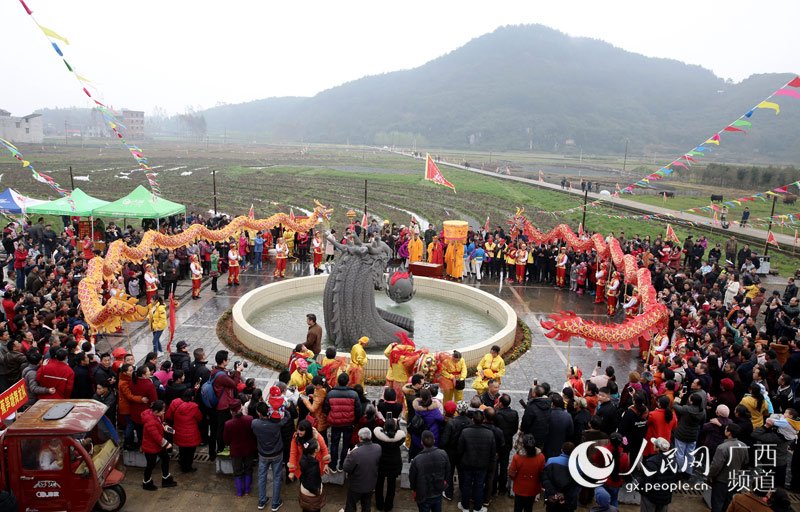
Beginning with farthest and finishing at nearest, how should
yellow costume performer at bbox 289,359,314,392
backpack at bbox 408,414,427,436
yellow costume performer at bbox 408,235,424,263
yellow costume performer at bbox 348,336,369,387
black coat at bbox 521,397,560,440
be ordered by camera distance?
yellow costume performer at bbox 408,235,424,263 → yellow costume performer at bbox 348,336,369,387 → yellow costume performer at bbox 289,359,314,392 → black coat at bbox 521,397,560,440 → backpack at bbox 408,414,427,436

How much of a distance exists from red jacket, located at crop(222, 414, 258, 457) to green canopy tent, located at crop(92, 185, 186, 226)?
50.3 ft

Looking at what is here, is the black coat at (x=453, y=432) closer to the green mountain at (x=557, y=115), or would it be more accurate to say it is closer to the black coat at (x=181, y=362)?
the black coat at (x=181, y=362)

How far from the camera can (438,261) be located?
19297 millimetres

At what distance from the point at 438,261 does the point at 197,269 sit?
322 inches

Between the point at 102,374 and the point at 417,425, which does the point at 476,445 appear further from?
the point at 102,374

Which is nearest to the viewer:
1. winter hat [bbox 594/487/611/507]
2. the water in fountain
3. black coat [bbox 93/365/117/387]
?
winter hat [bbox 594/487/611/507]

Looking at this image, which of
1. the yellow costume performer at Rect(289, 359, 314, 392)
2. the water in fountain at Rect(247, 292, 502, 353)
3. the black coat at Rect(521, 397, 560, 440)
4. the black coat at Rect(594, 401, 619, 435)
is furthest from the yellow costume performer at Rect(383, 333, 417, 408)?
the water in fountain at Rect(247, 292, 502, 353)

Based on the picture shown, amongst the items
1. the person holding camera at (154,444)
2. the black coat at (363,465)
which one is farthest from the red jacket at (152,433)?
the black coat at (363,465)

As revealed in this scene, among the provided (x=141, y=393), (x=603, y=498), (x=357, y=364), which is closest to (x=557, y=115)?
(x=357, y=364)

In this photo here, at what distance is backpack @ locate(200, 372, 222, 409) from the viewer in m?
7.62

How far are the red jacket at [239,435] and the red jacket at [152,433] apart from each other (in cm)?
82

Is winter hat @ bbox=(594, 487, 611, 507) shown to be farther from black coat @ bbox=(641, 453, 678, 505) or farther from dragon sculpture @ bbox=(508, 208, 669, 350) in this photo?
dragon sculpture @ bbox=(508, 208, 669, 350)

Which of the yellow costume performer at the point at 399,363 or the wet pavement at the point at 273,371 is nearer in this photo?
the wet pavement at the point at 273,371

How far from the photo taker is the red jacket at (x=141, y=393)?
7.59 metres
